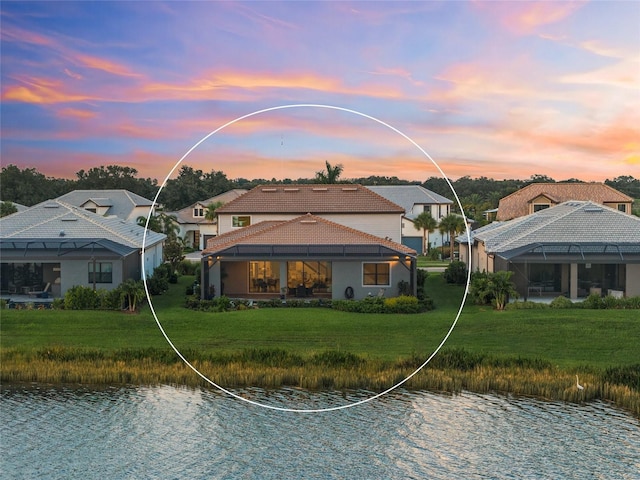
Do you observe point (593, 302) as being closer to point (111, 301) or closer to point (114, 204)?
point (111, 301)

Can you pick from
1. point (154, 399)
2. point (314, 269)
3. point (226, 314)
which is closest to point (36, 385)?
point (154, 399)

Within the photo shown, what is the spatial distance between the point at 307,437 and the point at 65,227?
22132 millimetres

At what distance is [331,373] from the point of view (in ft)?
68.3

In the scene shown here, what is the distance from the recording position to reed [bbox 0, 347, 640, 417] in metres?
20.3

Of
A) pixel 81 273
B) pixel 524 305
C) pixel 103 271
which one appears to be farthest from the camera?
pixel 103 271

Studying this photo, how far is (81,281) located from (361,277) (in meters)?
12.3

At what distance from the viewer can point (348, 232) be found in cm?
2902

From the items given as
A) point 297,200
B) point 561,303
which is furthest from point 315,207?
point 561,303

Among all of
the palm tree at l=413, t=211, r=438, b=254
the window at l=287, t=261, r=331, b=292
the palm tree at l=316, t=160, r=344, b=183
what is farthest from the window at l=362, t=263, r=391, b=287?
the palm tree at l=413, t=211, r=438, b=254

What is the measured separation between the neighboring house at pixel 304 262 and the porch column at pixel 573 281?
279 inches

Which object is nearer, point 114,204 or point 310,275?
point 310,275

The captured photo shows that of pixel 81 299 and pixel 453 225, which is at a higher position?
pixel 453 225

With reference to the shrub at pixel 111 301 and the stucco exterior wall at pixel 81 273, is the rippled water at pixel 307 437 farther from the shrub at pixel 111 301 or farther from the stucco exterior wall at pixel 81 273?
the stucco exterior wall at pixel 81 273

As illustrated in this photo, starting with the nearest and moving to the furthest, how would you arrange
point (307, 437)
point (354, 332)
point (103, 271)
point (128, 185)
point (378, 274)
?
point (307, 437) → point (354, 332) → point (378, 274) → point (103, 271) → point (128, 185)
